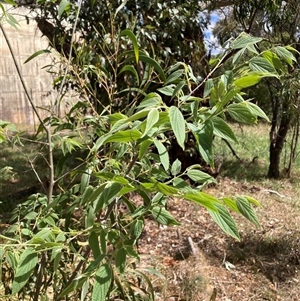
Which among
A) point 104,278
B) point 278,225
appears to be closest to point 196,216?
point 278,225

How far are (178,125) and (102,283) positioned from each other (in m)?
0.32

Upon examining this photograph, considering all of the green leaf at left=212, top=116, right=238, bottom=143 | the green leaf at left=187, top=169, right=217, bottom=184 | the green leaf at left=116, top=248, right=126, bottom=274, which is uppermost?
the green leaf at left=212, top=116, right=238, bottom=143

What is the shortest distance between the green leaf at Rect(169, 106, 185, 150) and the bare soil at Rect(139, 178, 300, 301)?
167 cm

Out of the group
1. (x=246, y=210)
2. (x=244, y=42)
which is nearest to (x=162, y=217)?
(x=246, y=210)

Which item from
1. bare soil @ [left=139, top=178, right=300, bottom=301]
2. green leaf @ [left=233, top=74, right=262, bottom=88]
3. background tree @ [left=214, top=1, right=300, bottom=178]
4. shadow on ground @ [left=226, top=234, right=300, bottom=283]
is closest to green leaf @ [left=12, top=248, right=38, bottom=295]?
green leaf @ [left=233, top=74, right=262, bottom=88]

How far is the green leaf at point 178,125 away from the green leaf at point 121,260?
0.30 metres

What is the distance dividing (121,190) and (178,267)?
2393mm

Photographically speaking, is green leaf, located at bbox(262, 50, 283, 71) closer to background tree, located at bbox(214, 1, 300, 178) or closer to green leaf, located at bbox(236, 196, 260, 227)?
green leaf, located at bbox(236, 196, 260, 227)

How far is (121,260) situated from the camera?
0.94m

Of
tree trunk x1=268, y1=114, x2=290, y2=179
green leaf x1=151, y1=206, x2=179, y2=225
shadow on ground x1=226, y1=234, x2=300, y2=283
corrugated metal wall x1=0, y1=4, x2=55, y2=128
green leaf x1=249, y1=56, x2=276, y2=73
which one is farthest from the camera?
corrugated metal wall x1=0, y1=4, x2=55, y2=128

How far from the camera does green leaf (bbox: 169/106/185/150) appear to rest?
0.74 metres

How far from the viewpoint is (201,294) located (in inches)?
108

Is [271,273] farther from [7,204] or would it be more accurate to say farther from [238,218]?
[7,204]

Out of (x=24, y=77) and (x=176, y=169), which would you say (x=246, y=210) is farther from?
(x=24, y=77)
